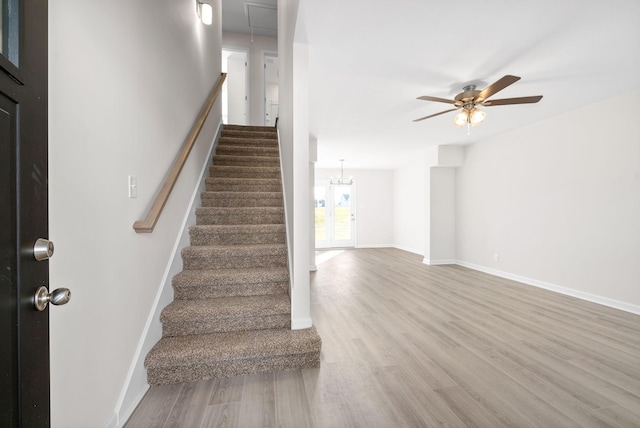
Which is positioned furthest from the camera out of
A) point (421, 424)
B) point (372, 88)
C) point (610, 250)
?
point (610, 250)

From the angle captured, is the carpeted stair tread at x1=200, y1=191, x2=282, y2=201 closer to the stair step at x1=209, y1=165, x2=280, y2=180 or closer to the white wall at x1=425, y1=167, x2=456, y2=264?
the stair step at x1=209, y1=165, x2=280, y2=180

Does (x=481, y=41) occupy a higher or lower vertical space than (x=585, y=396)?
higher

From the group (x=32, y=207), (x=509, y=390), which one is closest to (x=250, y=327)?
(x=32, y=207)

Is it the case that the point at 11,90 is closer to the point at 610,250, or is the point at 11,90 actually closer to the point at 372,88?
the point at 372,88

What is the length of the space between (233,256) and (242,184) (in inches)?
45.5

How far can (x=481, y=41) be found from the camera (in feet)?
6.91

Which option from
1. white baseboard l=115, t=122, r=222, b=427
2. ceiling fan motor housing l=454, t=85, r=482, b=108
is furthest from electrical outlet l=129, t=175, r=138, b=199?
ceiling fan motor housing l=454, t=85, r=482, b=108

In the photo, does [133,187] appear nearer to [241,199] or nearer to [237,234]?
[237,234]

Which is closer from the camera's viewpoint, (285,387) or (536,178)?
(285,387)

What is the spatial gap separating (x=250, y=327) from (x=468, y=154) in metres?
5.32

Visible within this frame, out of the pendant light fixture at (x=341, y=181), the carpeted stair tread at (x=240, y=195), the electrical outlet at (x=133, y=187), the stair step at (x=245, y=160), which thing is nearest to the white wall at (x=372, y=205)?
the pendant light fixture at (x=341, y=181)

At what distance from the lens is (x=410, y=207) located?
7469 millimetres

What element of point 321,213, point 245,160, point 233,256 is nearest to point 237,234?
point 233,256

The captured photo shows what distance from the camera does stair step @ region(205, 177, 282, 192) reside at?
320 cm
